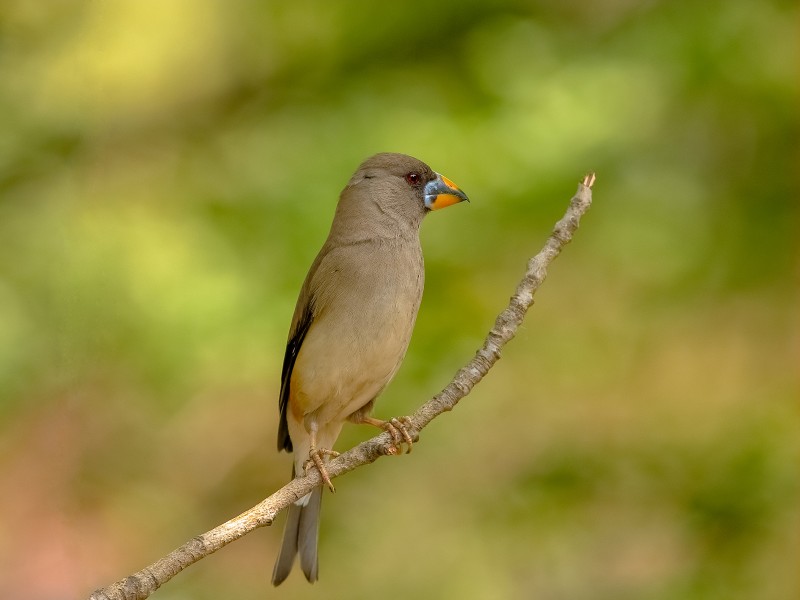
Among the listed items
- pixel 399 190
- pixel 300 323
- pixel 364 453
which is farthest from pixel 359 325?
pixel 364 453

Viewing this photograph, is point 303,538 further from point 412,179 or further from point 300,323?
point 412,179

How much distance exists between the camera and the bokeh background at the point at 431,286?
19.0 ft

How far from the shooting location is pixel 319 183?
5922mm

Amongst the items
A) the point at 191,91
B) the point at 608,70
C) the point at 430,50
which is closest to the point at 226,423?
the point at 191,91

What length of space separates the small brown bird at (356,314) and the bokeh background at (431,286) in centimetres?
133

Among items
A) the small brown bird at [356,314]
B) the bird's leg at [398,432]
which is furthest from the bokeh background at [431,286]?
the bird's leg at [398,432]

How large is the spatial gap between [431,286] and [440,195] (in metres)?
1.56

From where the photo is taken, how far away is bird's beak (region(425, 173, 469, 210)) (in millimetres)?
4273

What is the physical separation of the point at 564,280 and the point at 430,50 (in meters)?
1.71

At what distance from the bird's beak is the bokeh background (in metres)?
1.41

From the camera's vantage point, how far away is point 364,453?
3148 millimetres

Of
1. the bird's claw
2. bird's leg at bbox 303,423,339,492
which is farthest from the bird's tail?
the bird's claw

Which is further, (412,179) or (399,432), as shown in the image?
(412,179)

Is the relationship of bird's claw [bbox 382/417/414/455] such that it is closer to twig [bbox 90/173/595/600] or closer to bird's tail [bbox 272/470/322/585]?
twig [bbox 90/173/595/600]
